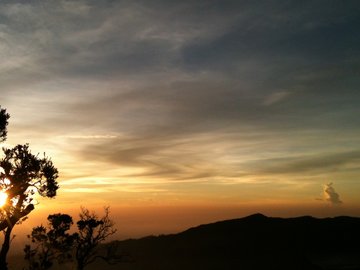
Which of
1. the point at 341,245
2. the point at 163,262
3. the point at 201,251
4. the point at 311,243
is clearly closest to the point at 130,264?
the point at 163,262

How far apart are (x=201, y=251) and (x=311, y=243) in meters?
38.0

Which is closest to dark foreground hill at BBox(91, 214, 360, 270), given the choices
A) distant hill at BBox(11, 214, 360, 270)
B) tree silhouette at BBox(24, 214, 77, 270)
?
distant hill at BBox(11, 214, 360, 270)

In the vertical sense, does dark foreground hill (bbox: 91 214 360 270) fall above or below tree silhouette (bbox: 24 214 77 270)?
below

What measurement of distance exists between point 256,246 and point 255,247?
1.09 m

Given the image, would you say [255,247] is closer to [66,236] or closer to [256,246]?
[256,246]

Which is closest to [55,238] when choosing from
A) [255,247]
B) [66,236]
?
[66,236]

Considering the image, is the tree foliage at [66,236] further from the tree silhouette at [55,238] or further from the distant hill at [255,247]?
the distant hill at [255,247]

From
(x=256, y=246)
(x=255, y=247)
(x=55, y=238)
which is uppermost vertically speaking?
(x=55, y=238)

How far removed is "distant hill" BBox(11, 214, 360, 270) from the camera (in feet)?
338

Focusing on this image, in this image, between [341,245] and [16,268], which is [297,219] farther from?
[16,268]

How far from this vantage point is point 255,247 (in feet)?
396

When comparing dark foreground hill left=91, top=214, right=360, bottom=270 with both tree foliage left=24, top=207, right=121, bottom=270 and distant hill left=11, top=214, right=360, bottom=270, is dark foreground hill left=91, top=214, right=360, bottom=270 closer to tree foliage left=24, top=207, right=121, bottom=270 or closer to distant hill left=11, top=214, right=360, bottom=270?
distant hill left=11, top=214, right=360, bottom=270

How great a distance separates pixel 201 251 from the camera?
405 ft

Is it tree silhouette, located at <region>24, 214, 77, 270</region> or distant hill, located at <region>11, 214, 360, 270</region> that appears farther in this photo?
distant hill, located at <region>11, 214, 360, 270</region>
